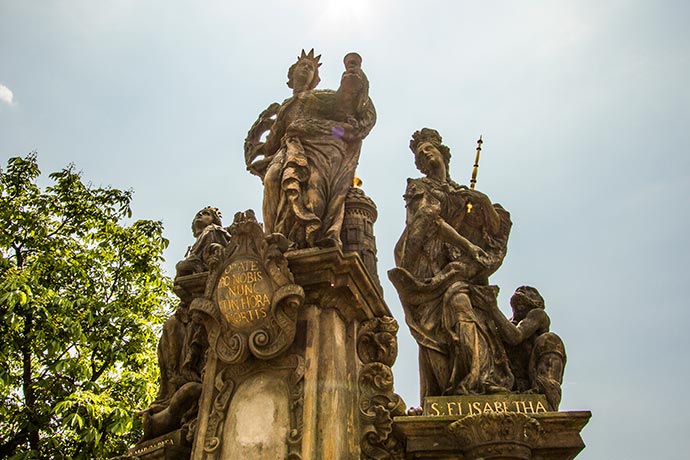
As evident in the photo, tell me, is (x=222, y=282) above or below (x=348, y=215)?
below

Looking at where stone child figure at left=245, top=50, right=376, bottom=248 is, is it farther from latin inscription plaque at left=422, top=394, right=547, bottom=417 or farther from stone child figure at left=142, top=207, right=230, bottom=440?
latin inscription plaque at left=422, top=394, right=547, bottom=417

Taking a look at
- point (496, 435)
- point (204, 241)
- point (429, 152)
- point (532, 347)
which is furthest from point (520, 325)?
point (204, 241)

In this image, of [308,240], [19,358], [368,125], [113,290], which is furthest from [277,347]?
[113,290]

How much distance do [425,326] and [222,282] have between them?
75.5 inches

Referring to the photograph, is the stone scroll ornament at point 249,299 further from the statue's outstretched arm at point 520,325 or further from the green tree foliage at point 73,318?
the green tree foliage at point 73,318

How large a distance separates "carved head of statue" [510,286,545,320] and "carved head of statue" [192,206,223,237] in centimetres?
384

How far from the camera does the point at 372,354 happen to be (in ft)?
19.0

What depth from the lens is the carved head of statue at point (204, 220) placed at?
803 centimetres

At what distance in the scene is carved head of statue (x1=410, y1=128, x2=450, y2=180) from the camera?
7.11 m

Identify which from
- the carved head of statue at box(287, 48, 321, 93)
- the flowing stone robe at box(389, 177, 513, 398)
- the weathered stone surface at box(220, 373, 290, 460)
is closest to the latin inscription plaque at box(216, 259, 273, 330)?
the weathered stone surface at box(220, 373, 290, 460)

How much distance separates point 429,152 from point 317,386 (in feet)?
10.3

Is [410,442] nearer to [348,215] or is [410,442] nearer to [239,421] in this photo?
[239,421]

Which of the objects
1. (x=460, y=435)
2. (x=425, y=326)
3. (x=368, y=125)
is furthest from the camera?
(x=368, y=125)

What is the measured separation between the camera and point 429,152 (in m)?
7.14
